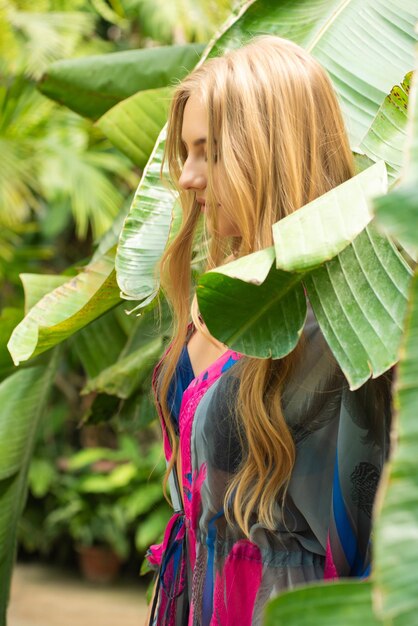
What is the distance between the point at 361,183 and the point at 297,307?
5.5 inches

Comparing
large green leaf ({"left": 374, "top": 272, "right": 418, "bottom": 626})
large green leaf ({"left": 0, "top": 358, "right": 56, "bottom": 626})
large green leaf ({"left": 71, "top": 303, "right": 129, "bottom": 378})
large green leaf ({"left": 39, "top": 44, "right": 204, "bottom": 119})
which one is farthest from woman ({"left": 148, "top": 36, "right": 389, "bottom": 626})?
large green leaf ({"left": 71, "top": 303, "right": 129, "bottom": 378})

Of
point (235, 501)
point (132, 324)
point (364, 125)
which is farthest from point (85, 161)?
point (235, 501)

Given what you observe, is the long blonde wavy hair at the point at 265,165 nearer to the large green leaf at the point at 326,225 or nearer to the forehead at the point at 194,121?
the forehead at the point at 194,121

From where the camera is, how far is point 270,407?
110 centimetres

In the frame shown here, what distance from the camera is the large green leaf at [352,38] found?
58.6 inches

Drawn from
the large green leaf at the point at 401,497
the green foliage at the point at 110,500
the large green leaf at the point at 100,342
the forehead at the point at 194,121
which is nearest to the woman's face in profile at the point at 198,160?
the forehead at the point at 194,121

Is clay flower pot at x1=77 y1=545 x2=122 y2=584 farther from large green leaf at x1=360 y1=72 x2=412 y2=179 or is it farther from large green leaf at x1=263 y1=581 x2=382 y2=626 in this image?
large green leaf at x1=263 y1=581 x2=382 y2=626

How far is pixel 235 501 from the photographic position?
3.70ft

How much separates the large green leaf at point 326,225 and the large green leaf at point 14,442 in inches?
47.4

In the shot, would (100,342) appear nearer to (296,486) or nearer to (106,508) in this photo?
(296,486)

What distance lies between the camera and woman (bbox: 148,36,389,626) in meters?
1.08

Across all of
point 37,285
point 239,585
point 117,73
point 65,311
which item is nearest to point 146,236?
point 65,311

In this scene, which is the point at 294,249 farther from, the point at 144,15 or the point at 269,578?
the point at 144,15

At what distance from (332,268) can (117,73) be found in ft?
4.43
